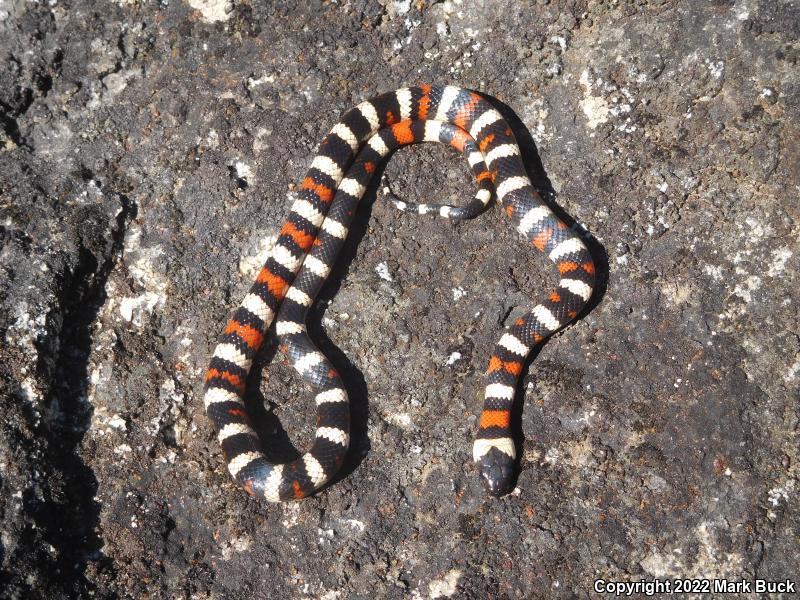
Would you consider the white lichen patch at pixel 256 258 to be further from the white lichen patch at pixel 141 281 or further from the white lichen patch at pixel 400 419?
the white lichen patch at pixel 400 419

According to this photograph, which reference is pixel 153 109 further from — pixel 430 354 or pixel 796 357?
pixel 796 357

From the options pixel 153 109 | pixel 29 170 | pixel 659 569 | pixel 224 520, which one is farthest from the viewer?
pixel 153 109

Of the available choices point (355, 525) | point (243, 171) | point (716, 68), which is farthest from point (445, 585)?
point (716, 68)

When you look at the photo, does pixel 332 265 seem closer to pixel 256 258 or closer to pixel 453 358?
pixel 256 258

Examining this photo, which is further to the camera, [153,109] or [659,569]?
[153,109]

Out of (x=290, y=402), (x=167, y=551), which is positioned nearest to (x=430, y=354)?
(x=290, y=402)

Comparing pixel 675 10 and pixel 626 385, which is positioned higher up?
pixel 675 10

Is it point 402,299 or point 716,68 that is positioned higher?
point 716,68
